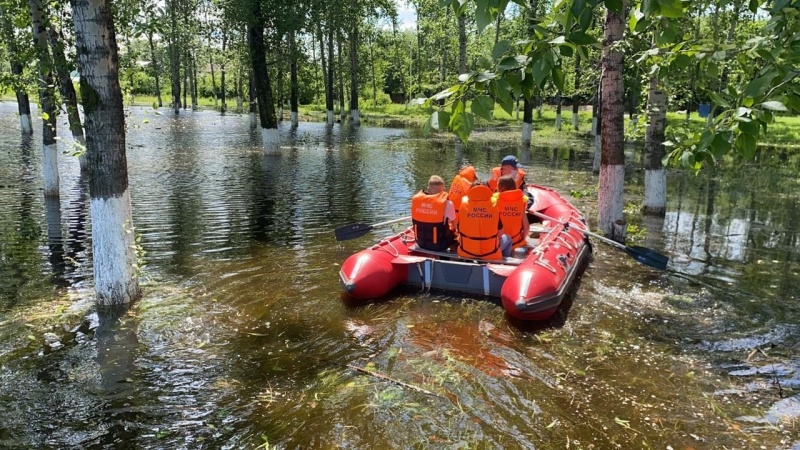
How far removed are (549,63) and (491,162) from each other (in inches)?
763

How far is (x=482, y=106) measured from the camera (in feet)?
5.74

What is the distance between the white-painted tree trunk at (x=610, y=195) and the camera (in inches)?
344

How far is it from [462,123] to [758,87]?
1033mm

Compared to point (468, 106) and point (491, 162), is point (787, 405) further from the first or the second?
point (491, 162)

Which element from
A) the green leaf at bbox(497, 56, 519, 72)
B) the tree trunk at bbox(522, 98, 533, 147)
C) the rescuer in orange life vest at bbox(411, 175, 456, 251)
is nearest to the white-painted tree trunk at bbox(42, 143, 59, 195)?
the rescuer in orange life vest at bbox(411, 175, 456, 251)

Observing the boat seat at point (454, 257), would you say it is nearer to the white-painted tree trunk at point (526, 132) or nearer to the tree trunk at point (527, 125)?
the tree trunk at point (527, 125)

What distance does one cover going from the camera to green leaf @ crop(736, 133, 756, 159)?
1.91 m

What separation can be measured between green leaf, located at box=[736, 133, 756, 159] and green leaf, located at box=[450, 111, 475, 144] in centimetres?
95

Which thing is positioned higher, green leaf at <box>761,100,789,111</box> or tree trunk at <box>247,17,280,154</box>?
tree trunk at <box>247,17,280,154</box>

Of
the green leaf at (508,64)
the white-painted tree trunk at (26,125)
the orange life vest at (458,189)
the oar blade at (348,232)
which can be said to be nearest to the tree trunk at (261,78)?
the white-painted tree trunk at (26,125)

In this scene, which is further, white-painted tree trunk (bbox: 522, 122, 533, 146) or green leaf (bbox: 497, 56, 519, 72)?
white-painted tree trunk (bbox: 522, 122, 533, 146)

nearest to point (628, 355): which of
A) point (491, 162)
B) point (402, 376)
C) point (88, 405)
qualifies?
point (402, 376)

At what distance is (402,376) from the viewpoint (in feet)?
16.0

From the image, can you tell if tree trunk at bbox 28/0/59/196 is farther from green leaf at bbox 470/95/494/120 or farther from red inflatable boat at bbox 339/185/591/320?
green leaf at bbox 470/95/494/120
